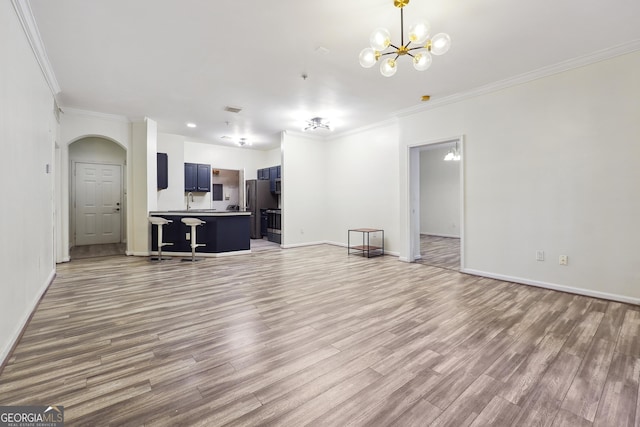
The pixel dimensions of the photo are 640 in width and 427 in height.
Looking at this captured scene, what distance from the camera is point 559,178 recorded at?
3.66m

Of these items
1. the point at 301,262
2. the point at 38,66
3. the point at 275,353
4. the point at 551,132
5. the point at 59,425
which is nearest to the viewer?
the point at 59,425

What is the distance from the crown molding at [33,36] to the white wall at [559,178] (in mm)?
5296

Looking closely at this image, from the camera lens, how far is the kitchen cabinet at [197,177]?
26.0 feet

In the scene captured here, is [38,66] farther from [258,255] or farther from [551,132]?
[551,132]

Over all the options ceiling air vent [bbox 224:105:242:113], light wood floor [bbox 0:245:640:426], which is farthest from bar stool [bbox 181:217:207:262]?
ceiling air vent [bbox 224:105:242:113]

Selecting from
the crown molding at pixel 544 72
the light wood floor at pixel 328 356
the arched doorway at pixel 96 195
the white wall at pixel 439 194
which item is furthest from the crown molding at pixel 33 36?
the white wall at pixel 439 194

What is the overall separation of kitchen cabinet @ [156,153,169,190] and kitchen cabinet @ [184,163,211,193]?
3.14 feet

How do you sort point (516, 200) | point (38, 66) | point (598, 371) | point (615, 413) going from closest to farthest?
point (615, 413)
point (598, 371)
point (38, 66)
point (516, 200)

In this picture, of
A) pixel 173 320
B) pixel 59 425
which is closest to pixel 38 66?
pixel 173 320

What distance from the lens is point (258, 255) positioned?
245 inches

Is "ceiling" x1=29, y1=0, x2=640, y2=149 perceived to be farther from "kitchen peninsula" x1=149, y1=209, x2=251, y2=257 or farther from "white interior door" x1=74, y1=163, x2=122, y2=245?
"white interior door" x1=74, y1=163, x2=122, y2=245

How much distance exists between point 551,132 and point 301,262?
170 inches

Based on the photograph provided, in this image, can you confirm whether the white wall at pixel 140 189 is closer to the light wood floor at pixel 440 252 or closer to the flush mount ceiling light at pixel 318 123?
the flush mount ceiling light at pixel 318 123

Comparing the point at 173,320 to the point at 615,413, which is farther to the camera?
the point at 173,320
